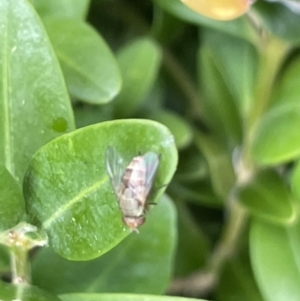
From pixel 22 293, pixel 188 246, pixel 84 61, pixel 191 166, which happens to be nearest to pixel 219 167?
pixel 191 166

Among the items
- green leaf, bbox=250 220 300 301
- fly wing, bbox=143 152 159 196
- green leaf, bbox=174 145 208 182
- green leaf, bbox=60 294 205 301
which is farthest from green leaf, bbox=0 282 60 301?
green leaf, bbox=174 145 208 182

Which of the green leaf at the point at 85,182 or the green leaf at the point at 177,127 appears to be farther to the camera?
the green leaf at the point at 177,127

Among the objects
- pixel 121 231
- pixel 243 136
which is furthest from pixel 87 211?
pixel 243 136

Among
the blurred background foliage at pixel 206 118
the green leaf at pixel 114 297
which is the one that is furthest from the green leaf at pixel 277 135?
the green leaf at pixel 114 297

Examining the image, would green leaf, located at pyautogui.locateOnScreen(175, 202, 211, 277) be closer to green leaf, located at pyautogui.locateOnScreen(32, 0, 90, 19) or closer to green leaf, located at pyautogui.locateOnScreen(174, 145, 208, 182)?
green leaf, located at pyautogui.locateOnScreen(174, 145, 208, 182)

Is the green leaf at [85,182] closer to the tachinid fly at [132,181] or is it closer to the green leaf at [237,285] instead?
the tachinid fly at [132,181]

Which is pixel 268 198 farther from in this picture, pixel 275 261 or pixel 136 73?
pixel 136 73

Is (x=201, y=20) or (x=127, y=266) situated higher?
(x=201, y=20)

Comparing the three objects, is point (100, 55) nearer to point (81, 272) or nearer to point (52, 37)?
point (52, 37)

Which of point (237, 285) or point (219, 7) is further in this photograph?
point (237, 285)
